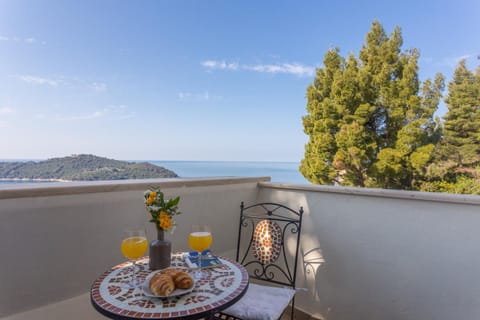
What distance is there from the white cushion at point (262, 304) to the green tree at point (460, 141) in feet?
28.3

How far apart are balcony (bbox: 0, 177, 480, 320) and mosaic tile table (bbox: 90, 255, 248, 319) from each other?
54cm

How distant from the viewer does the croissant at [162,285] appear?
902 mm

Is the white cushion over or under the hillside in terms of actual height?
under

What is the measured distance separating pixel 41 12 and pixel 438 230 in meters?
6.22

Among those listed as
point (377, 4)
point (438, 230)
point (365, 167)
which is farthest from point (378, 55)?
point (438, 230)

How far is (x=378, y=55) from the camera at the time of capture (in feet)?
28.8

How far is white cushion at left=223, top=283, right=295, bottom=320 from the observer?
136cm

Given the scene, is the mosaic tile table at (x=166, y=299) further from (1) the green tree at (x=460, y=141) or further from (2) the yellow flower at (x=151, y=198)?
(1) the green tree at (x=460, y=141)

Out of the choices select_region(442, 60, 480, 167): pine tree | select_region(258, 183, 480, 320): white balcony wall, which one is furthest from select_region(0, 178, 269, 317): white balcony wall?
select_region(442, 60, 480, 167): pine tree

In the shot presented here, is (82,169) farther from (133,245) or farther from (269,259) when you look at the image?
(269,259)

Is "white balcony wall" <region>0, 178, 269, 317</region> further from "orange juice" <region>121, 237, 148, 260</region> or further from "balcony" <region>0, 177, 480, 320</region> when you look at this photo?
"orange juice" <region>121, 237, 148, 260</region>

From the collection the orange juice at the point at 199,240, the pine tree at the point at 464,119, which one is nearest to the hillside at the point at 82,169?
the orange juice at the point at 199,240

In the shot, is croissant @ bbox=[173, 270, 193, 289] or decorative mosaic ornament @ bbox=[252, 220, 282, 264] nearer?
croissant @ bbox=[173, 270, 193, 289]

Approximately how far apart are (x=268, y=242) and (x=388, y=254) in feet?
2.63
